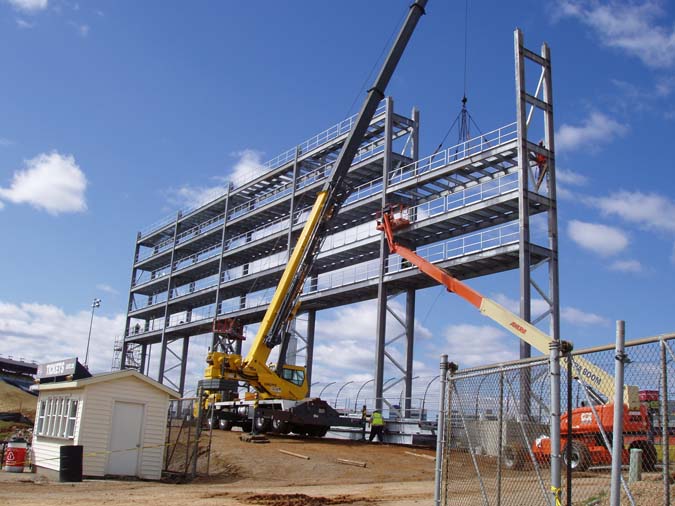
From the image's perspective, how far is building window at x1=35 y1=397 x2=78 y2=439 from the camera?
69.7 ft

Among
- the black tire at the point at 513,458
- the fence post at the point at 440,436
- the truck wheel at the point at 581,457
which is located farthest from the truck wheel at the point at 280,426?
the fence post at the point at 440,436

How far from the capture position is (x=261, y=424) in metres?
30.0

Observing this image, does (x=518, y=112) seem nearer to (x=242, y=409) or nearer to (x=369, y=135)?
(x=369, y=135)

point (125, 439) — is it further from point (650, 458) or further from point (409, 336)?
point (409, 336)

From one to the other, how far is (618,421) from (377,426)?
2572 cm

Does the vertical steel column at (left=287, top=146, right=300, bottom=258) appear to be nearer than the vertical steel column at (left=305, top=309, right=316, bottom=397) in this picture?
Yes

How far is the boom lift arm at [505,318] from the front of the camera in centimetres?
1593

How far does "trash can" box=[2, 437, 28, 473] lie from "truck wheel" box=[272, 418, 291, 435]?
10.4m

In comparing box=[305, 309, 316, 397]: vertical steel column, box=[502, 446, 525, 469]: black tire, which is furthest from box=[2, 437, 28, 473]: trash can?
box=[305, 309, 316, 397]: vertical steel column

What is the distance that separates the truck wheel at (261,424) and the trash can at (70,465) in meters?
11.3

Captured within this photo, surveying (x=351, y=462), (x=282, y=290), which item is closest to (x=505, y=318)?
(x=351, y=462)

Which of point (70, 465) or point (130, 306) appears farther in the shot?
point (130, 306)

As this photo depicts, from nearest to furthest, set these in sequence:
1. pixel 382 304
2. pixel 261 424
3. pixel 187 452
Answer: pixel 187 452 → pixel 261 424 → pixel 382 304

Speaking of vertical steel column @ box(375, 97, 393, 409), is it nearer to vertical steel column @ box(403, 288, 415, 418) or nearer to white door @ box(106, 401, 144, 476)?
vertical steel column @ box(403, 288, 415, 418)
